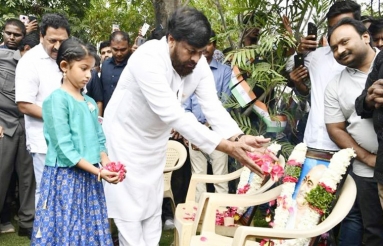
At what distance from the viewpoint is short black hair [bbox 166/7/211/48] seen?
2598 millimetres

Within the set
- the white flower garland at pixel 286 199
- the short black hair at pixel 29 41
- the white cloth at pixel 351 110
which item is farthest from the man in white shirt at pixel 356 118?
the short black hair at pixel 29 41

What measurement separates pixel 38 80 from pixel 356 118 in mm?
2268

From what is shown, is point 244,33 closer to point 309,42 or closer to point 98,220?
point 309,42

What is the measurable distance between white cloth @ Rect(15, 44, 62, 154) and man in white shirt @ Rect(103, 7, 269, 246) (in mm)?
805

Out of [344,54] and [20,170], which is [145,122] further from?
[20,170]

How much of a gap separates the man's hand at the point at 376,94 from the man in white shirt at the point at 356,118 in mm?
360

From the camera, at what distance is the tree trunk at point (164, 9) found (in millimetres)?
5938

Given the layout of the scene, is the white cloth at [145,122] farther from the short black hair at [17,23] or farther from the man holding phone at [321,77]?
the short black hair at [17,23]

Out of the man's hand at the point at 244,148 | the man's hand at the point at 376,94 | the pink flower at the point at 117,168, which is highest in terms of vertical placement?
the man's hand at the point at 376,94

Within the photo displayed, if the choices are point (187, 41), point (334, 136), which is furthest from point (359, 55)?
point (187, 41)

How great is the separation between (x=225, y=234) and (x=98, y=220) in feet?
2.99

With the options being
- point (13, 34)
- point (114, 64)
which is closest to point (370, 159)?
point (114, 64)

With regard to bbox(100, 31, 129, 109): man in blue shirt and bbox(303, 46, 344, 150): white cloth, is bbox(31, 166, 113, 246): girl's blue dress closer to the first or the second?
bbox(303, 46, 344, 150): white cloth

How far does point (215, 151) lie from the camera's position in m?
4.64
